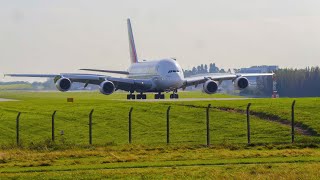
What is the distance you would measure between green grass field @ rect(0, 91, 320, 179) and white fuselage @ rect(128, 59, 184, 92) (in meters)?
21.9

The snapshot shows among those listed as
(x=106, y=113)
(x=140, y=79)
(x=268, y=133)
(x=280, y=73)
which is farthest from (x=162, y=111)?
(x=280, y=73)

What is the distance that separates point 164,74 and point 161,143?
45960mm

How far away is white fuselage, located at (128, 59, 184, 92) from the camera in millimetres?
88000

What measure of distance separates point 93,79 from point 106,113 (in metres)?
30.1

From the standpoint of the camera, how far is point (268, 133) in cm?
4728

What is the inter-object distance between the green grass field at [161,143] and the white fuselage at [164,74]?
71.9ft

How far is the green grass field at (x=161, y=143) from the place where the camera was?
29484 millimetres

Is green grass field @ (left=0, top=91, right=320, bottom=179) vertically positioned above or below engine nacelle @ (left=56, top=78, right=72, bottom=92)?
below

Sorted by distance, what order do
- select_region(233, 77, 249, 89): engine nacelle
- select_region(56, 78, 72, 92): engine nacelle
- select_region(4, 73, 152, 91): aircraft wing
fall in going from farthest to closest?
select_region(233, 77, 249, 89): engine nacelle → select_region(4, 73, 152, 91): aircraft wing → select_region(56, 78, 72, 92): engine nacelle

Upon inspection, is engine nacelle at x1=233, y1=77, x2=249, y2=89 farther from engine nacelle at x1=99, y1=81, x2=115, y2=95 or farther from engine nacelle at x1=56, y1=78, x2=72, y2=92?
engine nacelle at x1=56, y1=78, x2=72, y2=92

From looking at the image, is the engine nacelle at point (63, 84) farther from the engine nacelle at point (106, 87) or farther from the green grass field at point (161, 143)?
the green grass field at point (161, 143)

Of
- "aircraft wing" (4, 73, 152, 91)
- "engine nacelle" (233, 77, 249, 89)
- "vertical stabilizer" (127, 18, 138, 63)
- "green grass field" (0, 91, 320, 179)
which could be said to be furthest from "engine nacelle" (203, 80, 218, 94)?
"green grass field" (0, 91, 320, 179)

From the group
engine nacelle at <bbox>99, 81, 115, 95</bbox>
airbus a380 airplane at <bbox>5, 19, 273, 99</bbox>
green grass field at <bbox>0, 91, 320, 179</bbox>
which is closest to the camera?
green grass field at <bbox>0, 91, 320, 179</bbox>

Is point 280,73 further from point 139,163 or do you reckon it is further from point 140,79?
point 139,163
